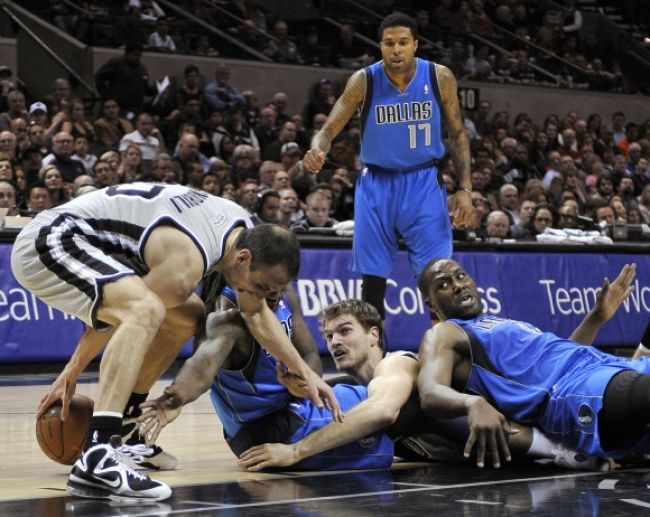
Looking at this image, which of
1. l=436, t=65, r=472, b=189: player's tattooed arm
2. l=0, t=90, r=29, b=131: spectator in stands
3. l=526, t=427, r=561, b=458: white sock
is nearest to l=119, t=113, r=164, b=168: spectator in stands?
l=0, t=90, r=29, b=131: spectator in stands

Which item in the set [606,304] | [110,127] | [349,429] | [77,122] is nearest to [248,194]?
[77,122]

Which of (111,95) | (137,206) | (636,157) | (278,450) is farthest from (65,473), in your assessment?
(636,157)

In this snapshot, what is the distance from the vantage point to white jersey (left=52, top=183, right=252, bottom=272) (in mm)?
5016

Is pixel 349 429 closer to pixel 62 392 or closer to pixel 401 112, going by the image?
pixel 62 392

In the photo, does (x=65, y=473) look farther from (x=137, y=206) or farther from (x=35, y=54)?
(x=35, y=54)

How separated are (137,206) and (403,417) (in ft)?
4.90

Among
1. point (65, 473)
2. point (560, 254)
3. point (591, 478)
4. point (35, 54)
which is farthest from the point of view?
point (35, 54)

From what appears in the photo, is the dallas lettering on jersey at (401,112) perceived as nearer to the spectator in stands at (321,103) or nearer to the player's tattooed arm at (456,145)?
the player's tattooed arm at (456,145)

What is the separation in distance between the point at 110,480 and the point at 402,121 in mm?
3758

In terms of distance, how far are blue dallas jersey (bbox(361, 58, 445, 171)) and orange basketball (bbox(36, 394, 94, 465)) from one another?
120 inches

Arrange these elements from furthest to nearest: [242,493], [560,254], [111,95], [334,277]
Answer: [111,95], [560,254], [334,277], [242,493]

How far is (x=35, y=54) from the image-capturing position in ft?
55.0

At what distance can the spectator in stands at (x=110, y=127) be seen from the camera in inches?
560

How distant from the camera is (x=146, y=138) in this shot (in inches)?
560
